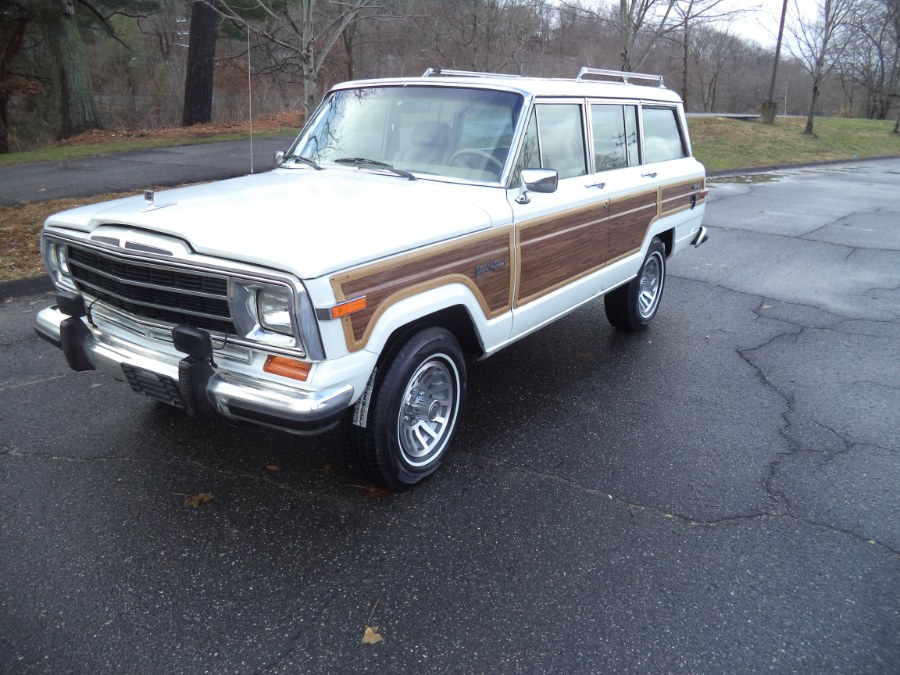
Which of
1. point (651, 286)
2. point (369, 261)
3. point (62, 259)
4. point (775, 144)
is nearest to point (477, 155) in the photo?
point (369, 261)

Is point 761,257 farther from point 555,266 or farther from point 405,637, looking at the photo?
point 405,637

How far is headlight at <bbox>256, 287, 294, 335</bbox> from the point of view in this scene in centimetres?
291

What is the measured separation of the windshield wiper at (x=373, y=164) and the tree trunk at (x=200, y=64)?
1684 cm

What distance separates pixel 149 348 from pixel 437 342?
142cm

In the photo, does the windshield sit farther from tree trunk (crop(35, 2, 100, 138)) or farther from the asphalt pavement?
tree trunk (crop(35, 2, 100, 138))

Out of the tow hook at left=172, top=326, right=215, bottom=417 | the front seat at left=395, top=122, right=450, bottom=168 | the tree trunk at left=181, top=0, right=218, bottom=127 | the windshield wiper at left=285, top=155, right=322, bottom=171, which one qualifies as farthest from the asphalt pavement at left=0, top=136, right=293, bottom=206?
the tow hook at left=172, top=326, right=215, bottom=417

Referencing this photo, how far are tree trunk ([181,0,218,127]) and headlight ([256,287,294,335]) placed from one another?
18514 millimetres

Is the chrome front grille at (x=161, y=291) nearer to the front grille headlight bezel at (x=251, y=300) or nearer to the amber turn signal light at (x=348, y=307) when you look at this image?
the front grille headlight bezel at (x=251, y=300)

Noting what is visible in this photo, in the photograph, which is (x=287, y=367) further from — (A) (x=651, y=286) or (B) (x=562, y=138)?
(A) (x=651, y=286)

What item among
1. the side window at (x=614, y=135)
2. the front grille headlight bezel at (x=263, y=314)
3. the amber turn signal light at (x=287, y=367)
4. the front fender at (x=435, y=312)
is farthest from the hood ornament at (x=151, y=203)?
the side window at (x=614, y=135)

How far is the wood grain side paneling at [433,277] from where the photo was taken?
119 inches

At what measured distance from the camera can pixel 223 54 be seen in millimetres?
33969

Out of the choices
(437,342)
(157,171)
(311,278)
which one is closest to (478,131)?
(437,342)

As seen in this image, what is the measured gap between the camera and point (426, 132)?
434cm
